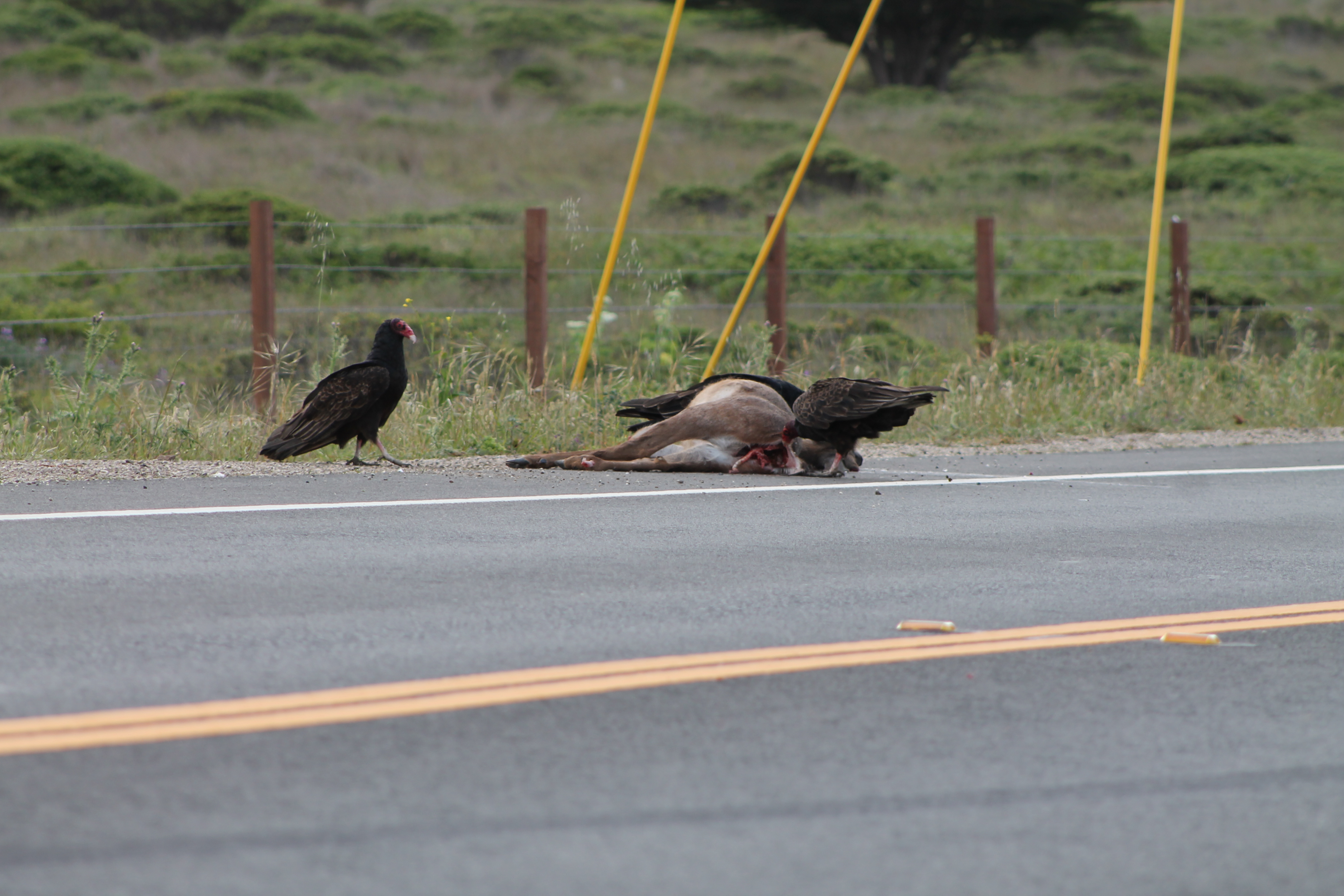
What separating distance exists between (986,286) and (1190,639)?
10.6 meters

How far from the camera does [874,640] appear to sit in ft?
16.1

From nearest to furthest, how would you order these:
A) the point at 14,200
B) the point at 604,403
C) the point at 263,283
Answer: the point at 604,403
the point at 263,283
the point at 14,200

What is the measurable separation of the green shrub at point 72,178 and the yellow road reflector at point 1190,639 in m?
24.6

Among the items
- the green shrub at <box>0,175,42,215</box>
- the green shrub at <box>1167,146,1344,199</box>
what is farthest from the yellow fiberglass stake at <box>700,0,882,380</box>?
the green shrub at <box>1167,146,1344,199</box>

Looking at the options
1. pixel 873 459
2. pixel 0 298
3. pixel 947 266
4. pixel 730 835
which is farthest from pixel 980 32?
pixel 730 835

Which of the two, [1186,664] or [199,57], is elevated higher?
[199,57]

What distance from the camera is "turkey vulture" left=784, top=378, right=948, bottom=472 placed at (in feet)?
28.4

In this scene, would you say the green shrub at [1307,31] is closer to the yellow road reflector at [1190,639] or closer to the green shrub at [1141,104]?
the green shrub at [1141,104]

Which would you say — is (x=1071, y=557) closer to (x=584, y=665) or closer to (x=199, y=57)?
(x=584, y=665)

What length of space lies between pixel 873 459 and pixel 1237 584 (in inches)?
184

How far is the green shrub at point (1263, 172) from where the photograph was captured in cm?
3158

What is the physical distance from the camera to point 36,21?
44.8 meters

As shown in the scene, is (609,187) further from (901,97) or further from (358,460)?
(358,460)

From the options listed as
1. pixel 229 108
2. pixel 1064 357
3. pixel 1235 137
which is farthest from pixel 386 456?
pixel 1235 137
